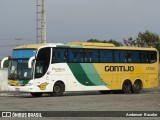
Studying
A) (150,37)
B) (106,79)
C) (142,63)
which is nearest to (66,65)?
(106,79)

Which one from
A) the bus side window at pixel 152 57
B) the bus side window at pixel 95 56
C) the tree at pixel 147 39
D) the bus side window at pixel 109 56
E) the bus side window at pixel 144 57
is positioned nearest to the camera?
the bus side window at pixel 95 56

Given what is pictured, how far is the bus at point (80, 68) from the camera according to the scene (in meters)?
28.9

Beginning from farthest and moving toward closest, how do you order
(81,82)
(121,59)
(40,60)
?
1. (121,59)
2. (81,82)
3. (40,60)

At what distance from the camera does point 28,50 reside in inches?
1150

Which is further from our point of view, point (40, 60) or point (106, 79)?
point (106, 79)

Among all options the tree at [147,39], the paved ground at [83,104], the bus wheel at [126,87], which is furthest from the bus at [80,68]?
the tree at [147,39]

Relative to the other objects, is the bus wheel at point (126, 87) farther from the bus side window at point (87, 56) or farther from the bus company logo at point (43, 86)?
the bus company logo at point (43, 86)

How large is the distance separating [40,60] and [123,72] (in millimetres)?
7284

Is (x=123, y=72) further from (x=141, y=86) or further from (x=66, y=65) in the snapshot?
(x=66, y=65)

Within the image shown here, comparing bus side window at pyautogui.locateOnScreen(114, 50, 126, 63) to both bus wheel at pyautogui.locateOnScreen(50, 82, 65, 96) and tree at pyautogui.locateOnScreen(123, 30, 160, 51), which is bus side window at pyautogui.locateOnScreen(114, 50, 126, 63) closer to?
bus wheel at pyautogui.locateOnScreen(50, 82, 65, 96)

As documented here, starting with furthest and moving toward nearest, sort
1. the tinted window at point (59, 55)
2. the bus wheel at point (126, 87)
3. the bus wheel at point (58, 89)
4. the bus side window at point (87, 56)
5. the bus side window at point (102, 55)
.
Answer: the bus wheel at point (126, 87)
the bus side window at point (102, 55)
the bus side window at point (87, 56)
the bus wheel at point (58, 89)
the tinted window at point (59, 55)

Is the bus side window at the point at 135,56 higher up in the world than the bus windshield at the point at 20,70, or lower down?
higher up

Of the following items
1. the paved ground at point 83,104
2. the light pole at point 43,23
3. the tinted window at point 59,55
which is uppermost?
the light pole at point 43,23

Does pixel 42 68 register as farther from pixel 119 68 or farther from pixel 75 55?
pixel 119 68
